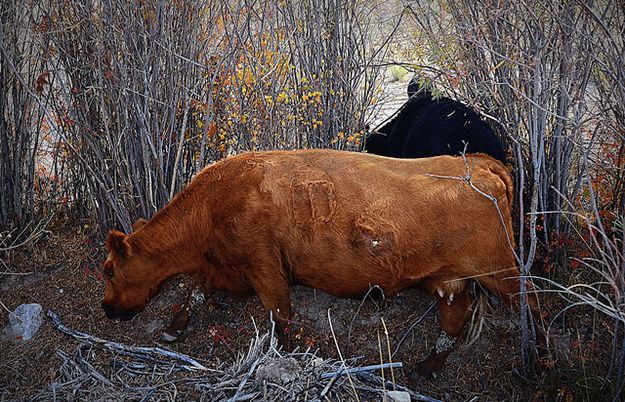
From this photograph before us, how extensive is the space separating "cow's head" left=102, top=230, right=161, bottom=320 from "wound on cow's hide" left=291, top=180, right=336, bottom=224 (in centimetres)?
103

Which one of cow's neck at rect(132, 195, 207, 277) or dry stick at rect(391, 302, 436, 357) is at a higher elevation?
cow's neck at rect(132, 195, 207, 277)

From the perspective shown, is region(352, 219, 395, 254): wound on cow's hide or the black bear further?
the black bear

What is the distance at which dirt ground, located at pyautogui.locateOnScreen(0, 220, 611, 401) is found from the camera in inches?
162

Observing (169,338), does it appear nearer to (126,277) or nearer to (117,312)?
(117,312)

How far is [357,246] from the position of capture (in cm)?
399

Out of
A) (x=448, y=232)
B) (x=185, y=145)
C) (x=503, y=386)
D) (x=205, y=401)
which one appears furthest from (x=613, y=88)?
(x=185, y=145)

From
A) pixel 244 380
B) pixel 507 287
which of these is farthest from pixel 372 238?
pixel 244 380

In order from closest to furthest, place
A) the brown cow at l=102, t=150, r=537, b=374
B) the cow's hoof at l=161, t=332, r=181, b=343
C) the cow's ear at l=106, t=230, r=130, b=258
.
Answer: the brown cow at l=102, t=150, r=537, b=374
the cow's ear at l=106, t=230, r=130, b=258
the cow's hoof at l=161, t=332, r=181, b=343

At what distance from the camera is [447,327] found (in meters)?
4.38

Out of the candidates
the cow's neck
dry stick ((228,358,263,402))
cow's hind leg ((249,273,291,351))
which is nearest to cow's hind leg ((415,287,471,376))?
cow's hind leg ((249,273,291,351))

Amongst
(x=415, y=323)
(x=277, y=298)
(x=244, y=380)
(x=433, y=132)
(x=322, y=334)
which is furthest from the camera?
(x=433, y=132)

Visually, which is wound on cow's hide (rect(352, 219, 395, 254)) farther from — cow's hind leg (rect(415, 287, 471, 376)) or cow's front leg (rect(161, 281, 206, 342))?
cow's front leg (rect(161, 281, 206, 342))

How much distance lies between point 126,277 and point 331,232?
1385 millimetres

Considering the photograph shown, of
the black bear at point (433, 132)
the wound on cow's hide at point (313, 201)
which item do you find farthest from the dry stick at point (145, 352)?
the black bear at point (433, 132)
